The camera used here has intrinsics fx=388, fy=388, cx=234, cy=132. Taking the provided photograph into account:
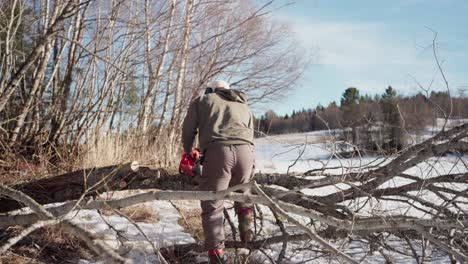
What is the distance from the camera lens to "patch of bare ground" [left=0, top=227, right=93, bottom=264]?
3.28 m

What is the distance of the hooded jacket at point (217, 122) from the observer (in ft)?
11.4

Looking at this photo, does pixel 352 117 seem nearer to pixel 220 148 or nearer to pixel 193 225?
pixel 193 225

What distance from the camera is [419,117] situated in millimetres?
3666

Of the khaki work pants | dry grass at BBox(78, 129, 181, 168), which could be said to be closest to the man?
the khaki work pants

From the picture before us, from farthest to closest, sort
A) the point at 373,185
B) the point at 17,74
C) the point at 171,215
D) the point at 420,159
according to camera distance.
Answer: the point at 171,215
the point at 17,74
the point at 373,185
the point at 420,159

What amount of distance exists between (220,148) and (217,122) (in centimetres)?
25

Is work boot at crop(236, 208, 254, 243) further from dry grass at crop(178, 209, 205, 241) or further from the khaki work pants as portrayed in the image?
dry grass at crop(178, 209, 205, 241)

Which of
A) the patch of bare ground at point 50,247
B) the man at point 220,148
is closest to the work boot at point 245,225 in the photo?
the man at point 220,148

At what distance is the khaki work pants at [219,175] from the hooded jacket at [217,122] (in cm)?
8

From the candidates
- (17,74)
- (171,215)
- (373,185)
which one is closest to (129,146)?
(171,215)

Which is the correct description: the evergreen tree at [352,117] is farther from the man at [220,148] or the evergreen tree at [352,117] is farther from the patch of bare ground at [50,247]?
the patch of bare ground at [50,247]

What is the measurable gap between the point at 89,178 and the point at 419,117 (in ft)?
9.92

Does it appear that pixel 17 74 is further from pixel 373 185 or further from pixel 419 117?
pixel 419 117

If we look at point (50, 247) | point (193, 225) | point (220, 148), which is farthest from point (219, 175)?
point (50, 247)
